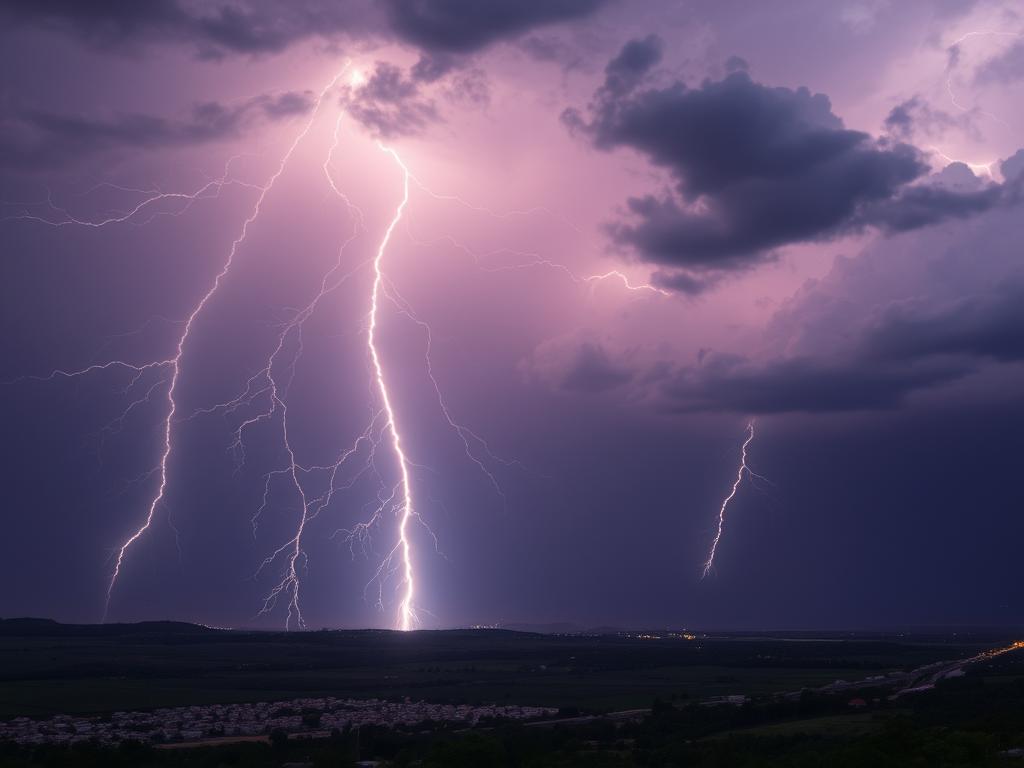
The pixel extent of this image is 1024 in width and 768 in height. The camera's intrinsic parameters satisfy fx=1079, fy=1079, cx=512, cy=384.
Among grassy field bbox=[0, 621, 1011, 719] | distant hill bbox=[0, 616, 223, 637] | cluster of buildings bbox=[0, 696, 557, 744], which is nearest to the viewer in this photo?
cluster of buildings bbox=[0, 696, 557, 744]

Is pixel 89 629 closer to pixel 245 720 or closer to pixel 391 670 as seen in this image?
pixel 391 670

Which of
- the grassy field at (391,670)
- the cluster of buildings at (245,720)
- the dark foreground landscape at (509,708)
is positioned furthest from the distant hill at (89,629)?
the cluster of buildings at (245,720)

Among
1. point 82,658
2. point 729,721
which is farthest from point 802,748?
point 82,658

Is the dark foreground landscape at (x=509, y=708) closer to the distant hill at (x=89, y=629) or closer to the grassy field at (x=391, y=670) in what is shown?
the grassy field at (x=391, y=670)

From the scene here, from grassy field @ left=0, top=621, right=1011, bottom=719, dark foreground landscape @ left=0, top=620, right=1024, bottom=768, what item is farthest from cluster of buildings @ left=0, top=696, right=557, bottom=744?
grassy field @ left=0, top=621, right=1011, bottom=719

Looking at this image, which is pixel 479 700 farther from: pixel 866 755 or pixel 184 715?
pixel 866 755

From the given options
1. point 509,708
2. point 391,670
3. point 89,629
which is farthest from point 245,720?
point 89,629

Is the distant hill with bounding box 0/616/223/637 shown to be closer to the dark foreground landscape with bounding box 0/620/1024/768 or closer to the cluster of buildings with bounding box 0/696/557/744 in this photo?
the dark foreground landscape with bounding box 0/620/1024/768
